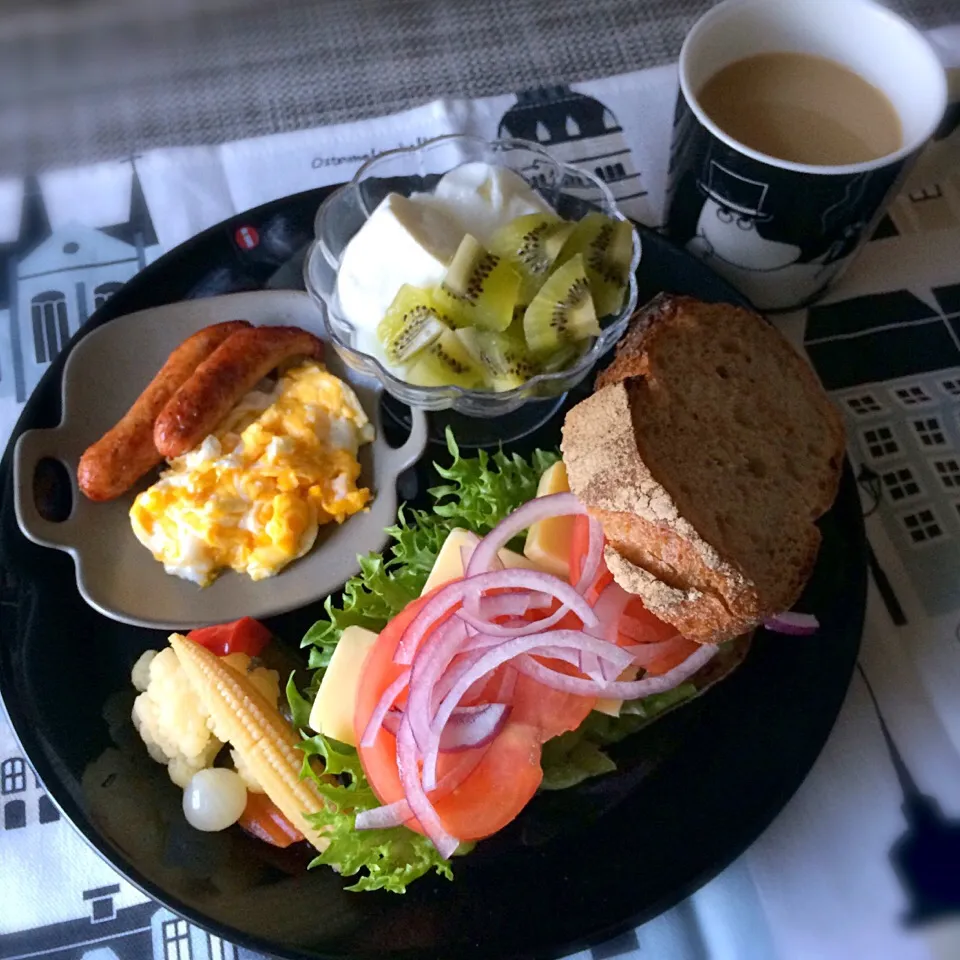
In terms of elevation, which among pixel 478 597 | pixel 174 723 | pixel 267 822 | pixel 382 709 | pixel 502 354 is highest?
pixel 502 354

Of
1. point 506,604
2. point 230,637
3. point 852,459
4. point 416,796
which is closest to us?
point 416,796

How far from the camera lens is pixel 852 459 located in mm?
1766

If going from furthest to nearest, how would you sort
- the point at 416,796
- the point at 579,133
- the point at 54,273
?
the point at 579,133 → the point at 54,273 → the point at 416,796

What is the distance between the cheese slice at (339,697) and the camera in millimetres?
1398

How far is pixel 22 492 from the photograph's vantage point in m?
1.57

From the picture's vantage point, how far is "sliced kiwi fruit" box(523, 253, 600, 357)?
1547mm

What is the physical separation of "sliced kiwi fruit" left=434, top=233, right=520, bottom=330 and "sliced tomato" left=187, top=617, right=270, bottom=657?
25.4 inches

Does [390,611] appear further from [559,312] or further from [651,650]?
[559,312]

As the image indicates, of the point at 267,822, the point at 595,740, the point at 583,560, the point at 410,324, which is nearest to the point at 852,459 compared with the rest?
the point at 583,560

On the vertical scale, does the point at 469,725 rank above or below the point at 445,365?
below

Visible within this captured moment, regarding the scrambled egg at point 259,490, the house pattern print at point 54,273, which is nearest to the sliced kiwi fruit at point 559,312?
the scrambled egg at point 259,490

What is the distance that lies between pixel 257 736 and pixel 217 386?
2.11 feet

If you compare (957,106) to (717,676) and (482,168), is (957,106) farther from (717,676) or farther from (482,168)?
(717,676)

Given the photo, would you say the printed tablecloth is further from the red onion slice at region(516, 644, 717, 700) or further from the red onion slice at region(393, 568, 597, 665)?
the red onion slice at region(393, 568, 597, 665)
